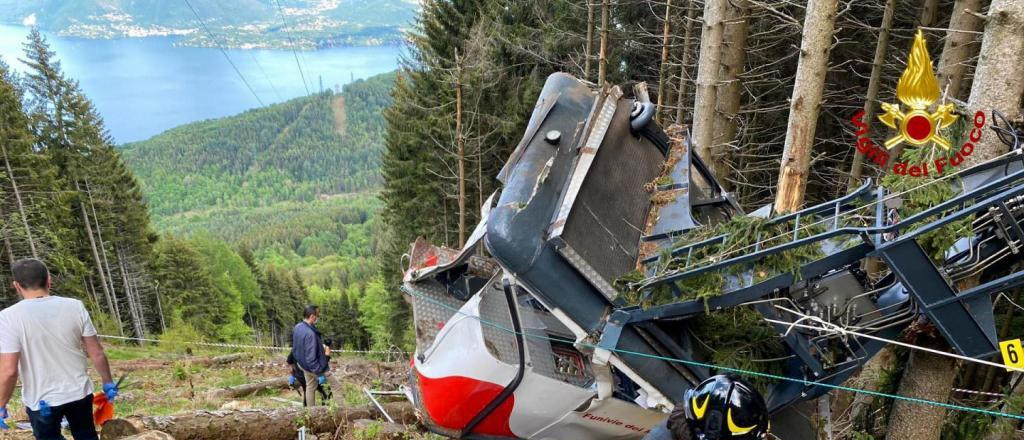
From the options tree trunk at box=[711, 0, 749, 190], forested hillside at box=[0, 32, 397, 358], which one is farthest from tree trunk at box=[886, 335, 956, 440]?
forested hillside at box=[0, 32, 397, 358]

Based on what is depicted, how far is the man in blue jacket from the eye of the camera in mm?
6734

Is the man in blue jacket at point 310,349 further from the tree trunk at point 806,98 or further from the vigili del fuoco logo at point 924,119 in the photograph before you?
the vigili del fuoco logo at point 924,119

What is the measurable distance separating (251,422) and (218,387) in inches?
237

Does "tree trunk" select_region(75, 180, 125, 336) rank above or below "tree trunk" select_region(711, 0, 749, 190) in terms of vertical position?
below

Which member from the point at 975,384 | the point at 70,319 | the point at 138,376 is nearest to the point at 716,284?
the point at 975,384

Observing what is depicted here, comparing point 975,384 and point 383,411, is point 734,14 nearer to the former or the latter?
point 975,384

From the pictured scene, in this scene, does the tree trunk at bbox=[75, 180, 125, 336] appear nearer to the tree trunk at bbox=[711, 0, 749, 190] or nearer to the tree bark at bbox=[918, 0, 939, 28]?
the tree trunk at bbox=[711, 0, 749, 190]

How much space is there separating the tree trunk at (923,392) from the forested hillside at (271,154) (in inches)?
5817

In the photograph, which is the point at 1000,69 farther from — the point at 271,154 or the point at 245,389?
the point at 271,154

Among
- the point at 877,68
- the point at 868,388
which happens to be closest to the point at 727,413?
the point at 868,388

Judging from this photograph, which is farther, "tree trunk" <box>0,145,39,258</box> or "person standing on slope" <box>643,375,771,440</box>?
"tree trunk" <box>0,145,39,258</box>

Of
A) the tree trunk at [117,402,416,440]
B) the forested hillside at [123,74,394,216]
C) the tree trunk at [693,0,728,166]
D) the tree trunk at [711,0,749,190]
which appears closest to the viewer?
the tree trunk at [117,402,416,440]

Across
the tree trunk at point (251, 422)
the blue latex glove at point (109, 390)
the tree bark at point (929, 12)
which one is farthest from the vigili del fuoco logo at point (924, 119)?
the tree bark at point (929, 12)

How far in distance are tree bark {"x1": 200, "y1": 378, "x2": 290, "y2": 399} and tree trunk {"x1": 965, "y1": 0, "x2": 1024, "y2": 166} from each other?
9584 millimetres
